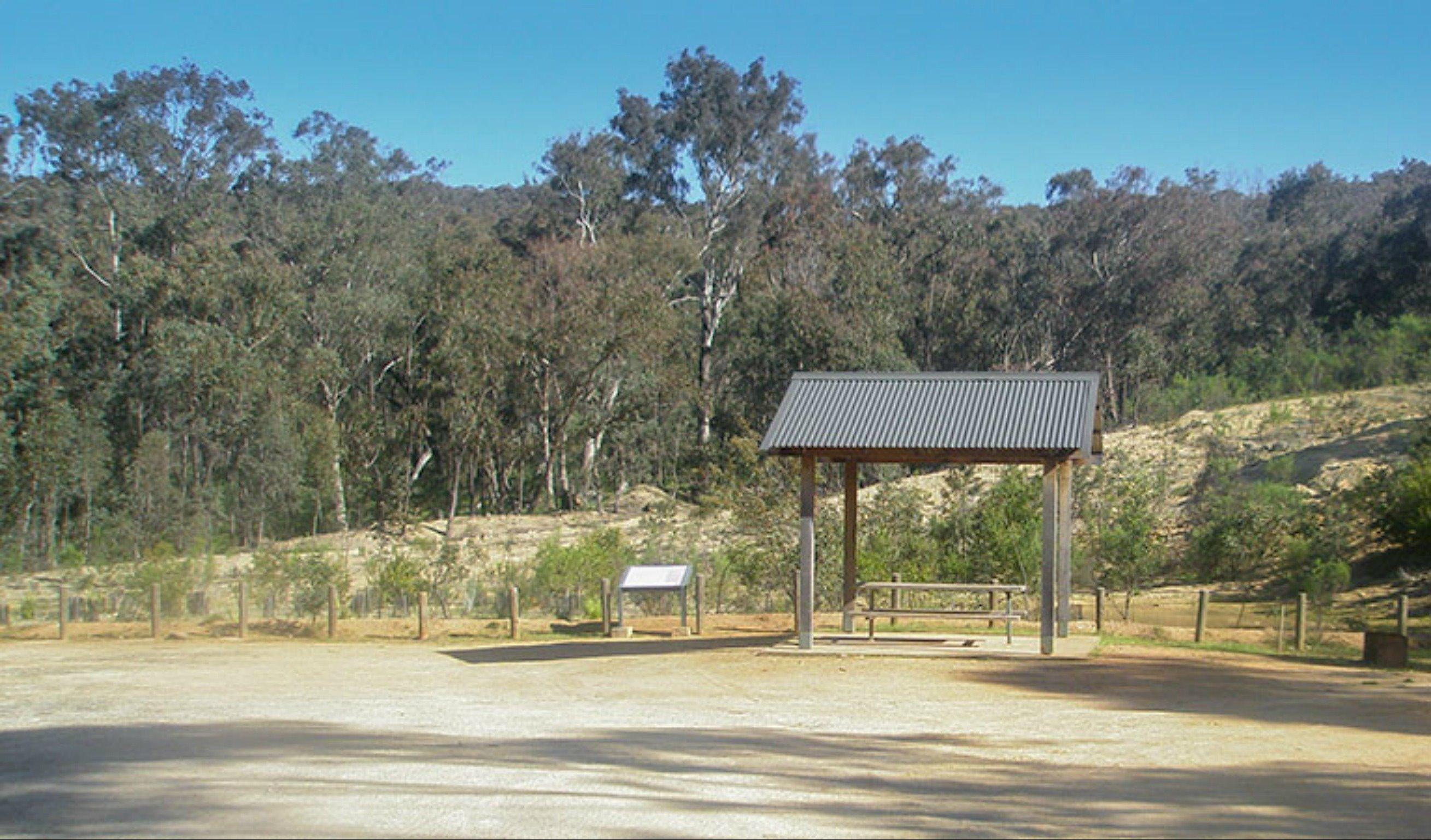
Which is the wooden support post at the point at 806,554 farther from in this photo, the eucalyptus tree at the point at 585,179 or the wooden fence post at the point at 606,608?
the eucalyptus tree at the point at 585,179

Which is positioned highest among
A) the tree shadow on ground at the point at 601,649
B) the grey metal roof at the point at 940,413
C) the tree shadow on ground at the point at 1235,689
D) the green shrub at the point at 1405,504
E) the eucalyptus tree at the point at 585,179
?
the eucalyptus tree at the point at 585,179

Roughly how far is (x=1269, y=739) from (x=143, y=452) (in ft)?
108

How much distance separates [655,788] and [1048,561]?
8.51 m

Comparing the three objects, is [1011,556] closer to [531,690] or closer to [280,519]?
[531,690]

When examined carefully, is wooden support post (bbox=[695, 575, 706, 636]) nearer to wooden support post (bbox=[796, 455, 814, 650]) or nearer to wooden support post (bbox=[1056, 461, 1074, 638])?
wooden support post (bbox=[796, 455, 814, 650])

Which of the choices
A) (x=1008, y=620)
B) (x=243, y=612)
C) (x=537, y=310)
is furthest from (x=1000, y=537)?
(x=537, y=310)

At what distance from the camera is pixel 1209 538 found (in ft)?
91.8

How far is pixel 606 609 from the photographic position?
2022 centimetres

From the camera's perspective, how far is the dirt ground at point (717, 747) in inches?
330

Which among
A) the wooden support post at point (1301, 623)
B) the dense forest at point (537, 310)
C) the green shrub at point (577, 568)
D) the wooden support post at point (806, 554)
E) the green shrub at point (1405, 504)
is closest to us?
the wooden support post at point (806, 554)

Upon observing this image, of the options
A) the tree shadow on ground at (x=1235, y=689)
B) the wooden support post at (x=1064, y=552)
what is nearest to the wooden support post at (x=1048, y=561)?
the tree shadow on ground at (x=1235, y=689)

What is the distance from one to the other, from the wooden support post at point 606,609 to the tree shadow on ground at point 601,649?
0.40 m

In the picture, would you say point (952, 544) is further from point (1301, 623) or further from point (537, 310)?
point (537, 310)

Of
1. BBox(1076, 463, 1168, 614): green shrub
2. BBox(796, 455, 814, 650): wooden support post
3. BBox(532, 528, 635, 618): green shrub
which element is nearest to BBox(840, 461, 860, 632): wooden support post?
BBox(796, 455, 814, 650): wooden support post
